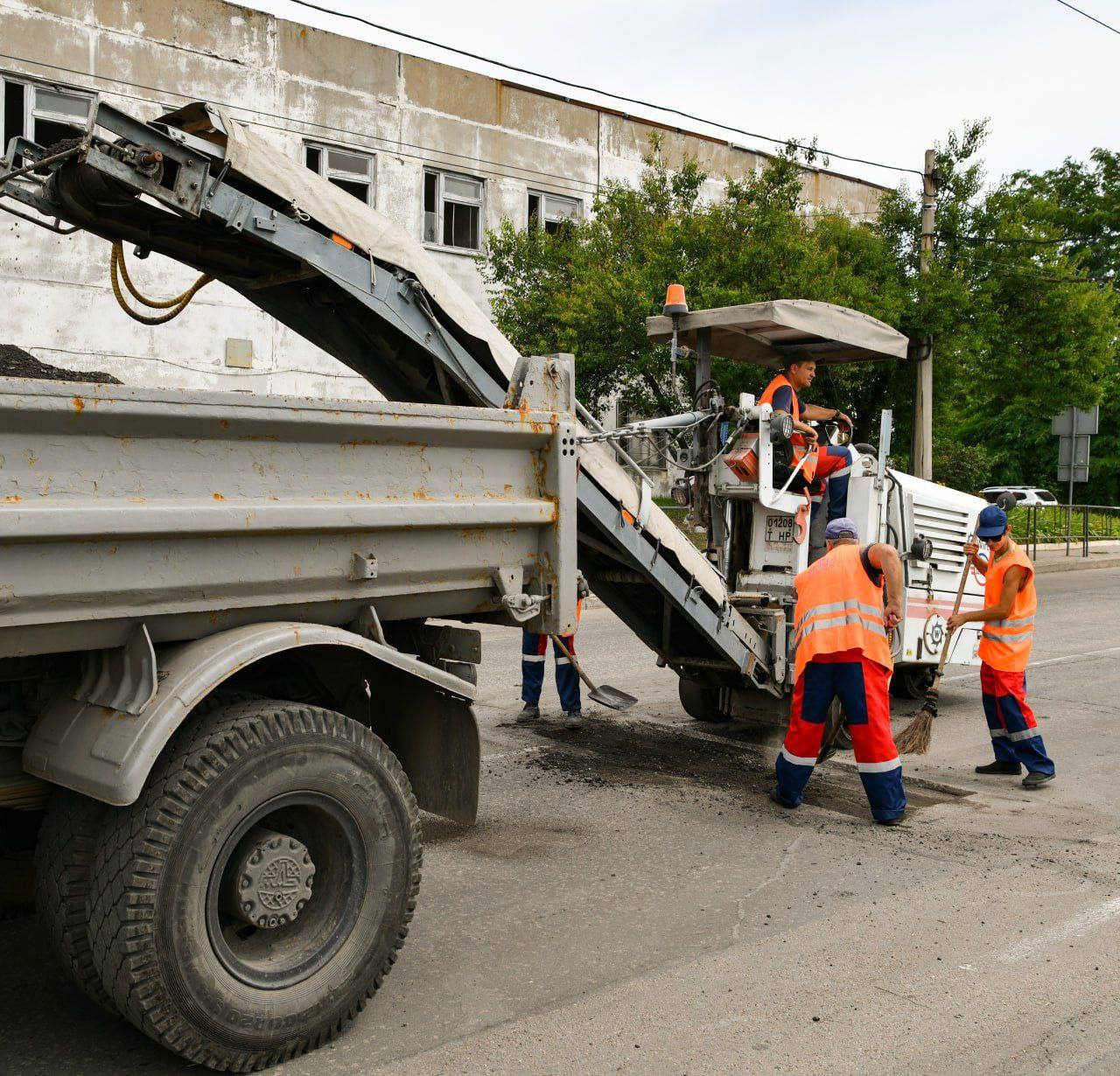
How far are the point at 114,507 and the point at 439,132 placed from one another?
58.3 ft

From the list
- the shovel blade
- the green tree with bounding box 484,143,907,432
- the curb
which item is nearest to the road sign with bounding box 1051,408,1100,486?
the curb

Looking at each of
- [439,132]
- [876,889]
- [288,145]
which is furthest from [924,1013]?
[439,132]

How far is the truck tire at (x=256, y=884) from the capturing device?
2.90 meters

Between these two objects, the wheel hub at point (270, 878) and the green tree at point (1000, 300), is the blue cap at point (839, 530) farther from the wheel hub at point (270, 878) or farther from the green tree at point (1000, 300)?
the green tree at point (1000, 300)

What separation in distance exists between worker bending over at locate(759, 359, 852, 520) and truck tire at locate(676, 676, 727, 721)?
1344 mm

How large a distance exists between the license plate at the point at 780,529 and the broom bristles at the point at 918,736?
→ 128 cm

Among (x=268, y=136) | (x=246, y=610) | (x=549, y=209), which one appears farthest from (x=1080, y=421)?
(x=246, y=610)

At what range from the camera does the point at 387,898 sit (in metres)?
3.40

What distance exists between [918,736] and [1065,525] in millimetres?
19567

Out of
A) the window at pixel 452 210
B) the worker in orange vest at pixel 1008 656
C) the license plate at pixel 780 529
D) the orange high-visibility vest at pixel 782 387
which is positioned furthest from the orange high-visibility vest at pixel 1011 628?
the window at pixel 452 210

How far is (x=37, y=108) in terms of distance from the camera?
1540cm

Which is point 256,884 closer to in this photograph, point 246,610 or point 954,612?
point 246,610

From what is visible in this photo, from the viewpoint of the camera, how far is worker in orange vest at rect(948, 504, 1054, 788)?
643 centimetres

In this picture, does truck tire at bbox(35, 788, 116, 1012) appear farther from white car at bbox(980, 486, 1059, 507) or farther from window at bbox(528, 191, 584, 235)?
white car at bbox(980, 486, 1059, 507)
